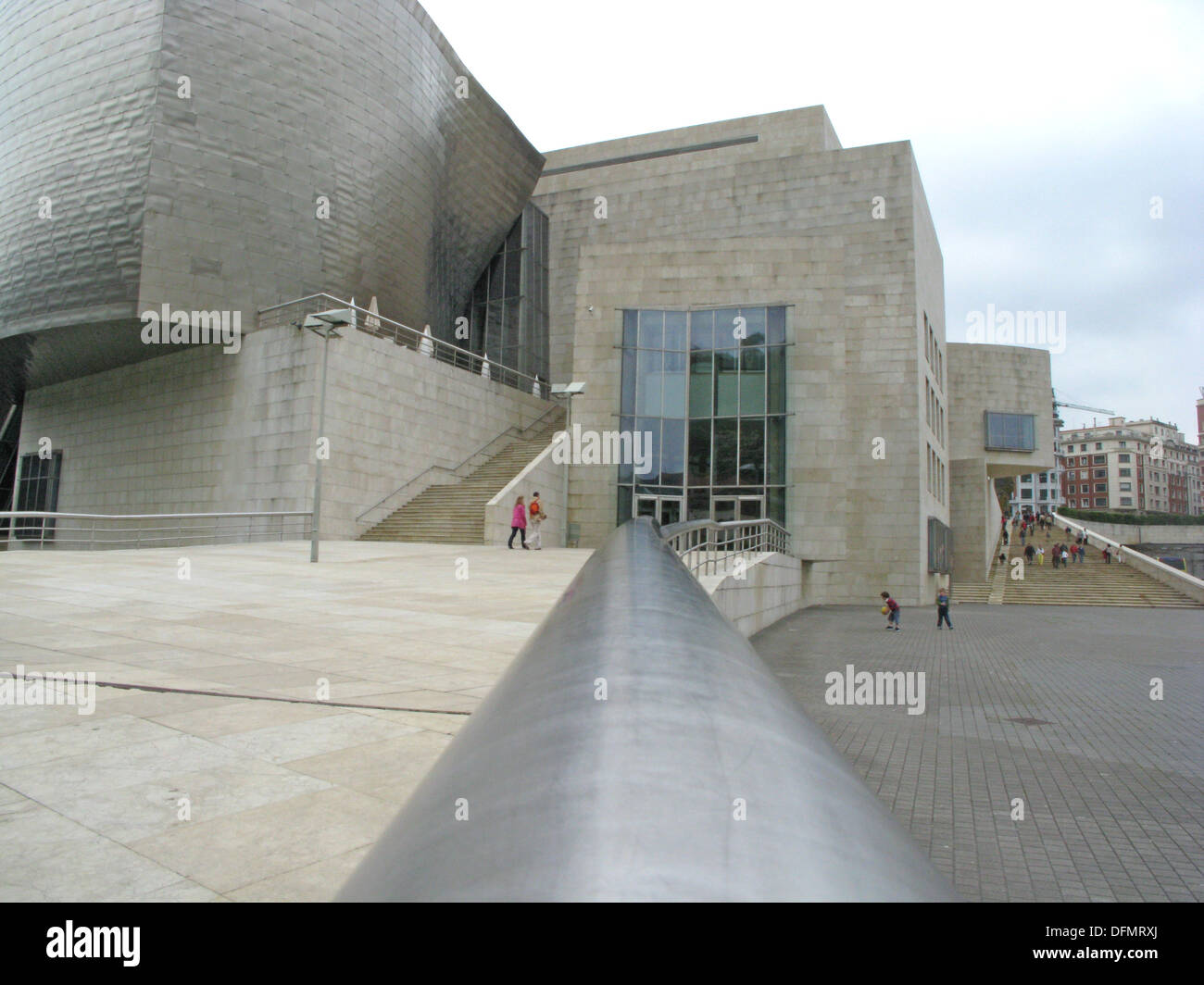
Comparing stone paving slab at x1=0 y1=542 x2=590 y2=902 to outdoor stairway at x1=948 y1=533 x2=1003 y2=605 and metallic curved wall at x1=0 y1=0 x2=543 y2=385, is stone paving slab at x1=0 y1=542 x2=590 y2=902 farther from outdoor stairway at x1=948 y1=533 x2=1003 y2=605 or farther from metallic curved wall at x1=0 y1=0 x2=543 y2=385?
outdoor stairway at x1=948 y1=533 x2=1003 y2=605

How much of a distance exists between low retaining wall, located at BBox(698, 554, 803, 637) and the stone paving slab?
8.45ft

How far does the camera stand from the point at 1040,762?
6098 mm

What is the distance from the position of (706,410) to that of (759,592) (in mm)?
→ 13407

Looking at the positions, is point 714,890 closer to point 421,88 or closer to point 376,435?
point 376,435

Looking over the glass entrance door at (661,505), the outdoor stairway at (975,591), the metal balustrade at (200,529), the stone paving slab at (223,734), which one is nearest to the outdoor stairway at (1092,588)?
the outdoor stairway at (975,591)

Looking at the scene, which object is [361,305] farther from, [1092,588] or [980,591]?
[1092,588]

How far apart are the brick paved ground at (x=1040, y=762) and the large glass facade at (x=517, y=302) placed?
91.9 ft

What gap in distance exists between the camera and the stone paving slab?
265cm

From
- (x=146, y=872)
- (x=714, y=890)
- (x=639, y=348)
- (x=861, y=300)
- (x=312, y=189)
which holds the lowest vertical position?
(x=146, y=872)

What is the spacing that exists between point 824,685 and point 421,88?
99.0 feet

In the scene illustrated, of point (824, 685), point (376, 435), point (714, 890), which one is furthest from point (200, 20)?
point (714, 890)

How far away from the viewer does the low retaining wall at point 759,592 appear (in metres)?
11.5

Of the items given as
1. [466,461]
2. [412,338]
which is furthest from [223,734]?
[412,338]

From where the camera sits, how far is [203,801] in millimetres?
3242
